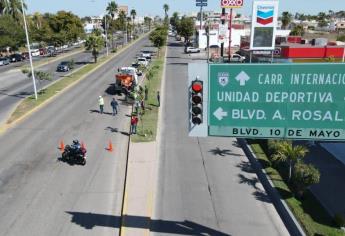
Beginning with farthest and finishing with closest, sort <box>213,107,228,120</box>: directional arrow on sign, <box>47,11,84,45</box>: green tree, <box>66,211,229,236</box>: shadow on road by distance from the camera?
<box>47,11,84,45</box>: green tree < <box>66,211,229,236</box>: shadow on road < <box>213,107,228,120</box>: directional arrow on sign

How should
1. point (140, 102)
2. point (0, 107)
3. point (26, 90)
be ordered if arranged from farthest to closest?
point (26, 90) < point (0, 107) < point (140, 102)

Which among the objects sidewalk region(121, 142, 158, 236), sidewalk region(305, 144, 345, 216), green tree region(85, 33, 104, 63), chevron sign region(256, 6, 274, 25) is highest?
chevron sign region(256, 6, 274, 25)

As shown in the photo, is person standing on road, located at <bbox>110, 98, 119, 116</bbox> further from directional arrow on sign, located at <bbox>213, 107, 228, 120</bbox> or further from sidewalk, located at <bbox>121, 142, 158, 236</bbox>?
directional arrow on sign, located at <bbox>213, 107, 228, 120</bbox>

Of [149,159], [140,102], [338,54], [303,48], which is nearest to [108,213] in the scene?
[149,159]

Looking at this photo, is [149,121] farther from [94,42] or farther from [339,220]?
[94,42]

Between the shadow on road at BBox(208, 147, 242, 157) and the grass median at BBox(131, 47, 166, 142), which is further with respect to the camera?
the grass median at BBox(131, 47, 166, 142)

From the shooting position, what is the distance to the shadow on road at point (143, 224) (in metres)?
14.0

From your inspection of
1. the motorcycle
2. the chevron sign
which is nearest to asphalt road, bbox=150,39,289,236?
the motorcycle

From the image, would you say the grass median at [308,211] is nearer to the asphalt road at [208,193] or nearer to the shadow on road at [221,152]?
the asphalt road at [208,193]

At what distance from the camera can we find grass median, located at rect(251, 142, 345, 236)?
1354cm

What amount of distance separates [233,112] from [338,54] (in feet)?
199

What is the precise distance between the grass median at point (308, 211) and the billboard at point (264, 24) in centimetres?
1094

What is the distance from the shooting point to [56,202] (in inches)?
640

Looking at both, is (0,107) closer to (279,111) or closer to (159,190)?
(159,190)
